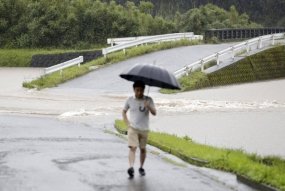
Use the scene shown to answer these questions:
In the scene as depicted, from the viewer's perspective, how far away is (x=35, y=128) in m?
18.3

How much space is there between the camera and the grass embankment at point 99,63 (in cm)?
3250

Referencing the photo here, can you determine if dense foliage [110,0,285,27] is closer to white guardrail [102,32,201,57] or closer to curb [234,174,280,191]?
white guardrail [102,32,201,57]

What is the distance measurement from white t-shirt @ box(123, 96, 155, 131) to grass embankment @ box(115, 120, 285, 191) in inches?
72.6

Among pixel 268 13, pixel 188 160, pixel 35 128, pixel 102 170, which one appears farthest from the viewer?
pixel 268 13

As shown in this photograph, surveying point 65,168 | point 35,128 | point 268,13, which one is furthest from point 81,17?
point 268,13

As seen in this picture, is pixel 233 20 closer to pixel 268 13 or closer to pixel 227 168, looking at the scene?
pixel 268 13

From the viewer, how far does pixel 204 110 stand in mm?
23406

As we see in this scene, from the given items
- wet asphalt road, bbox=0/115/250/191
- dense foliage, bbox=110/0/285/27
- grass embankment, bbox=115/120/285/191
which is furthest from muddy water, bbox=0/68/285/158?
dense foliage, bbox=110/0/285/27

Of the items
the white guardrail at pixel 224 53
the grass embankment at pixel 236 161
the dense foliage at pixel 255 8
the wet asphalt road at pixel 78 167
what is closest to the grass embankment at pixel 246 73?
the white guardrail at pixel 224 53

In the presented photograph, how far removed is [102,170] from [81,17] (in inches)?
1639

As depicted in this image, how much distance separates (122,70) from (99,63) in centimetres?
338

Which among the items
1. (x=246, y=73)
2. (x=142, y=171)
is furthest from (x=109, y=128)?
(x=246, y=73)

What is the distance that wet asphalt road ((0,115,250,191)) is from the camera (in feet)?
31.9

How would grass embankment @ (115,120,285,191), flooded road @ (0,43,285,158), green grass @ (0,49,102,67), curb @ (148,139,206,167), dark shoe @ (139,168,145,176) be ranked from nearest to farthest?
1. grass embankment @ (115,120,285,191)
2. dark shoe @ (139,168,145,176)
3. curb @ (148,139,206,167)
4. flooded road @ (0,43,285,158)
5. green grass @ (0,49,102,67)
